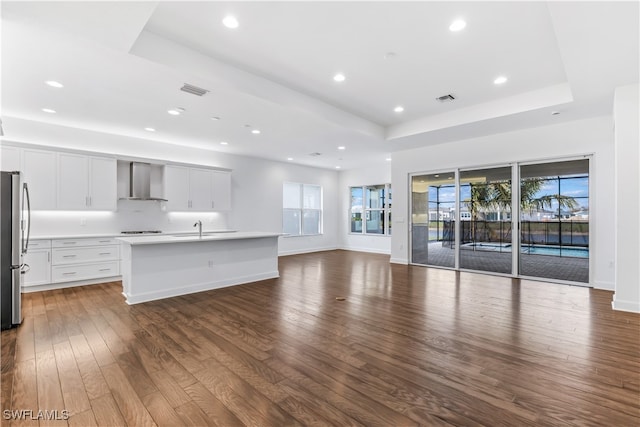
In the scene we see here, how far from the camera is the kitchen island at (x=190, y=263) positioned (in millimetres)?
4199

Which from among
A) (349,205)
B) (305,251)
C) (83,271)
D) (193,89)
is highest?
(193,89)

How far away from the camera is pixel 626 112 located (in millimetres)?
3855

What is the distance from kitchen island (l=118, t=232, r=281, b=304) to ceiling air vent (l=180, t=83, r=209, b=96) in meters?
2.13

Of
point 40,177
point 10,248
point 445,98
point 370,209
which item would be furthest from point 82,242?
point 370,209

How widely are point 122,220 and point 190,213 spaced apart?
142 cm

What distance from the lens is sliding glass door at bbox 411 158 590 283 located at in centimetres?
548

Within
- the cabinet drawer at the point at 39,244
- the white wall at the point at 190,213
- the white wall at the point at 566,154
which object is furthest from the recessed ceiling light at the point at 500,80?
the cabinet drawer at the point at 39,244

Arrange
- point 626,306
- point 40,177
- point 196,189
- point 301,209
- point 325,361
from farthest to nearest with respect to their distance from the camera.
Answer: point 301,209 < point 196,189 < point 40,177 < point 626,306 < point 325,361

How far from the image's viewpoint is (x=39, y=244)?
4.88m

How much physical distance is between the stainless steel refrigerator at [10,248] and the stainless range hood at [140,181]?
285 cm

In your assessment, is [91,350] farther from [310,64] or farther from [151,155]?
[151,155]

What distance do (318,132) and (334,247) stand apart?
233 inches

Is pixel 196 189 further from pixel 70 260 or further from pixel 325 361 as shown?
pixel 325 361

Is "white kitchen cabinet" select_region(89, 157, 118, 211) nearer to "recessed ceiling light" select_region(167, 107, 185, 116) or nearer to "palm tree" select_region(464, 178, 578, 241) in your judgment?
"recessed ceiling light" select_region(167, 107, 185, 116)
